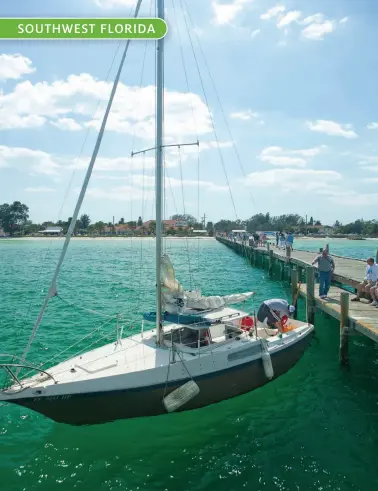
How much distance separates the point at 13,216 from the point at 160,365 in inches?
7008

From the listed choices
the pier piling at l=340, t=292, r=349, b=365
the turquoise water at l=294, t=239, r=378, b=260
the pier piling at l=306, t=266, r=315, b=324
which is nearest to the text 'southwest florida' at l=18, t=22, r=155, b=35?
the pier piling at l=340, t=292, r=349, b=365

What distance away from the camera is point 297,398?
1146 centimetres

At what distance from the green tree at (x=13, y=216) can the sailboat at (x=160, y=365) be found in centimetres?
17443

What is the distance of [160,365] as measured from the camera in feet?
31.4

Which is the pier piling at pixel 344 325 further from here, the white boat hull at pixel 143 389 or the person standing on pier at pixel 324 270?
the white boat hull at pixel 143 389

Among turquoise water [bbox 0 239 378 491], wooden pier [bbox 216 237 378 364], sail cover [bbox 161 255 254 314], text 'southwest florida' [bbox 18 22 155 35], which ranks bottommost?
turquoise water [bbox 0 239 378 491]

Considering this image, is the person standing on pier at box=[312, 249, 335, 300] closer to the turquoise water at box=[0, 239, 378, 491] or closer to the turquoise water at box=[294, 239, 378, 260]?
the turquoise water at box=[0, 239, 378, 491]

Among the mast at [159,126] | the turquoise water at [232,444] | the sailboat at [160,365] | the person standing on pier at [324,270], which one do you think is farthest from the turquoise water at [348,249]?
the mast at [159,126]

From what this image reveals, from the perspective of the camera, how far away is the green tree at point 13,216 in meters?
170

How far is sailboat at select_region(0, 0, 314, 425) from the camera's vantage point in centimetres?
892

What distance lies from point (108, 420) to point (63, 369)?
5.37ft

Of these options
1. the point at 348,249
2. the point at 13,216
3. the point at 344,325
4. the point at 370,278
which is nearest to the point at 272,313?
the point at 344,325

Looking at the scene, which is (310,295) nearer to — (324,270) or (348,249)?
(324,270)

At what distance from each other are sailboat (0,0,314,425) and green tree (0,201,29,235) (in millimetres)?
174430
